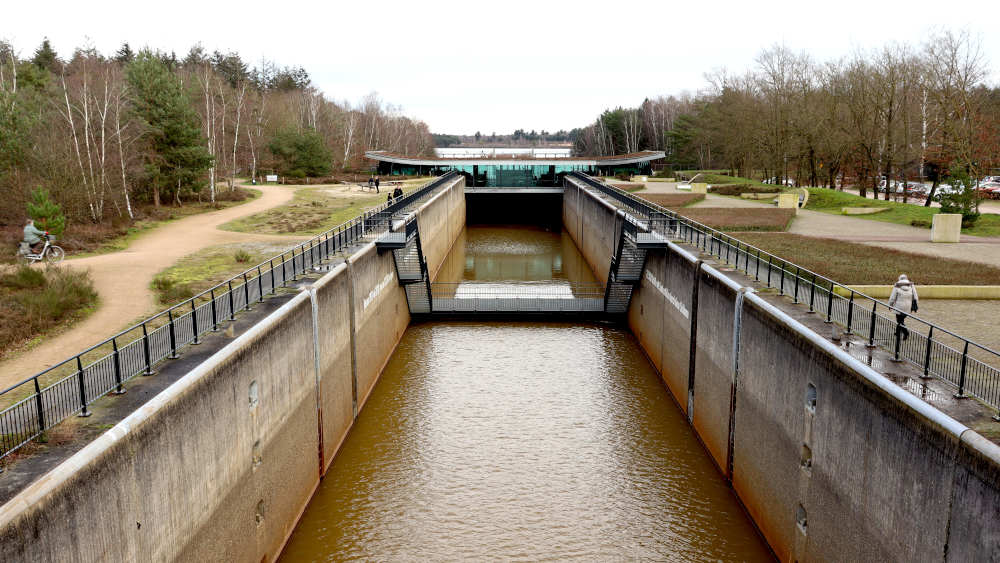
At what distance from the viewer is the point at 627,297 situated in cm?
3022

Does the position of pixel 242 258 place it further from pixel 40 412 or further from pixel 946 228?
pixel 946 228

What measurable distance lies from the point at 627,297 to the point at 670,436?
11558mm

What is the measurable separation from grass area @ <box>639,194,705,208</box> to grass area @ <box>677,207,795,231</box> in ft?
8.99

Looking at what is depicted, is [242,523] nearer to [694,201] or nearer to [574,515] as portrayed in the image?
[574,515]

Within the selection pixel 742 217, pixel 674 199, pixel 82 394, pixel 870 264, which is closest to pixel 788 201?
pixel 742 217

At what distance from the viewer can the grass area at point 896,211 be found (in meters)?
34.4

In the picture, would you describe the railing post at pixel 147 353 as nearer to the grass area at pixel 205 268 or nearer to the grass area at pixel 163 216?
the grass area at pixel 205 268

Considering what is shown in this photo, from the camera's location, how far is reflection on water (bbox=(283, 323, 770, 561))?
46.2ft

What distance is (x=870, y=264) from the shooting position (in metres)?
24.6

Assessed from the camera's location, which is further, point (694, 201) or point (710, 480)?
point (694, 201)

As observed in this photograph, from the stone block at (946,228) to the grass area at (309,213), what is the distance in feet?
91.8

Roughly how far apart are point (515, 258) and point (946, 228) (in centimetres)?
2620

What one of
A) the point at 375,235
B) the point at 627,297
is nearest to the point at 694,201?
the point at 627,297

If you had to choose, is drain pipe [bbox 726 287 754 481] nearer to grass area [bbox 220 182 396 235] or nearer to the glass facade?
grass area [bbox 220 182 396 235]
